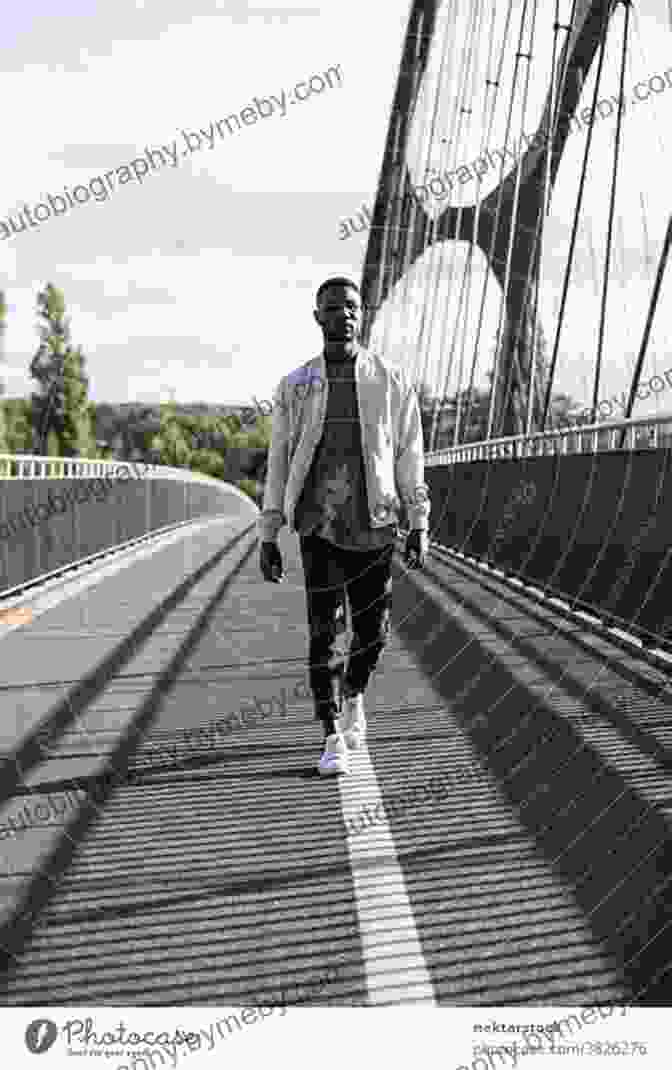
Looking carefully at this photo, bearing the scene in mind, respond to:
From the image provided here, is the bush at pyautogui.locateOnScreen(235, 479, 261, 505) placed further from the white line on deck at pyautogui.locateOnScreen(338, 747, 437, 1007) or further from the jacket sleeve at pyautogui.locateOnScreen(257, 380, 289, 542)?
the white line on deck at pyautogui.locateOnScreen(338, 747, 437, 1007)

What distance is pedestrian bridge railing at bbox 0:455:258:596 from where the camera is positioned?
1373cm

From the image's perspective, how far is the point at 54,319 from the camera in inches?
3725

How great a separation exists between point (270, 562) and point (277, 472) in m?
0.34

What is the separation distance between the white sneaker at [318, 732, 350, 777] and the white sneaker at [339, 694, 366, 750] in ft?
1.04

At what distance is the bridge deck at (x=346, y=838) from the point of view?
3420mm

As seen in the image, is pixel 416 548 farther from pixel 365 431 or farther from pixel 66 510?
pixel 66 510

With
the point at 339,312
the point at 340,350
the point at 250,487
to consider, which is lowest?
the point at 250,487

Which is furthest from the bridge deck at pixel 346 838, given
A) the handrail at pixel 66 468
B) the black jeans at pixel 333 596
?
the handrail at pixel 66 468

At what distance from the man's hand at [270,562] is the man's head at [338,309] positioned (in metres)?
0.78

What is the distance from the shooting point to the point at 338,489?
18.2ft

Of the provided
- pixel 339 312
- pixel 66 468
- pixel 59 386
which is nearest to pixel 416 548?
pixel 339 312

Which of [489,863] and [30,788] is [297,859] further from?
[30,788]

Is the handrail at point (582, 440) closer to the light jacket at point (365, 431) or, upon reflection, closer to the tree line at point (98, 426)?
the light jacket at point (365, 431)

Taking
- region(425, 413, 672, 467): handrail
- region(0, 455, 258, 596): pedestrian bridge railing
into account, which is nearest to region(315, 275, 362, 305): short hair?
region(425, 413, 672, 467): handrail
